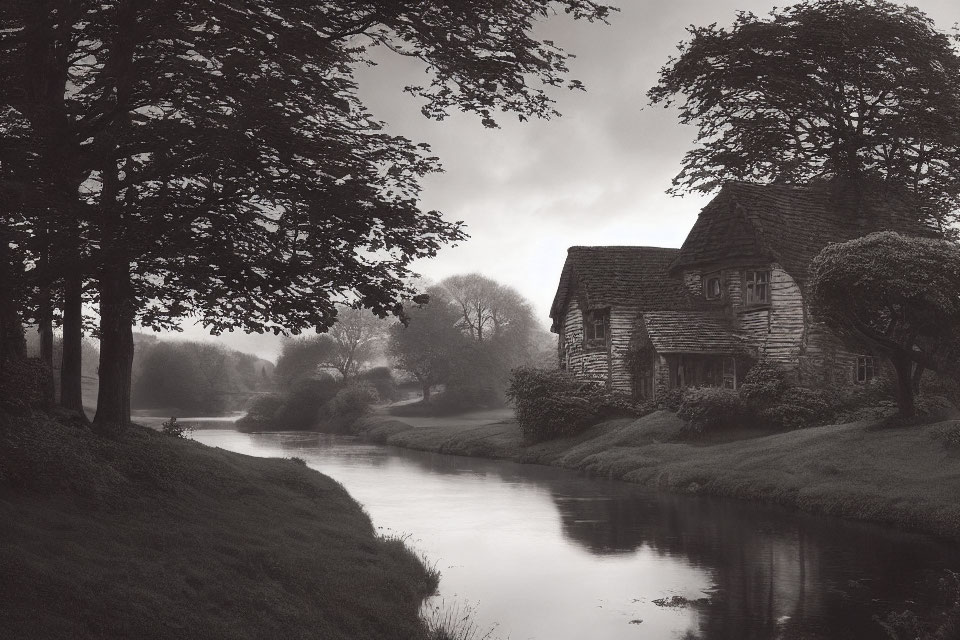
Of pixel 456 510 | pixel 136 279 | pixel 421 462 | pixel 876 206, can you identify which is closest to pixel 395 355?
pixel 421 462

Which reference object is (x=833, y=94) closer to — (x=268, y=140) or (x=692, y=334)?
(x=692, y=334)

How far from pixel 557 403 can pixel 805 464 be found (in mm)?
17604

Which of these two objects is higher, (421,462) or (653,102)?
(653,102)

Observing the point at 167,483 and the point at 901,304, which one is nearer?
the point at 167,483

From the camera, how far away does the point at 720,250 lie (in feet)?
150

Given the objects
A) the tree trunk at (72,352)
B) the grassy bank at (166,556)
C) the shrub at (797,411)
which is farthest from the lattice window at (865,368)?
the tree trunk at (72,352)

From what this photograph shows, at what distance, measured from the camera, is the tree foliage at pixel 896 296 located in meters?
27.0

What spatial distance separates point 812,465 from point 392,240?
59.8 feet

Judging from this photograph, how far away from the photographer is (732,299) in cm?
4519

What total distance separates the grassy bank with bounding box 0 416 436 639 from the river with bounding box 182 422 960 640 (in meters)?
2.14

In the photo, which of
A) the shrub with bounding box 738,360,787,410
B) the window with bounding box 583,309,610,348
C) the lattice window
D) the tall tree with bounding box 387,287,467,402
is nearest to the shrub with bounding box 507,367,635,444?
the window with bounding box 583,309,610,348

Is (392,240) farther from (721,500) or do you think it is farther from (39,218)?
(721,500)

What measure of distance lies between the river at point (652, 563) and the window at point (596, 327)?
1834 centimetres

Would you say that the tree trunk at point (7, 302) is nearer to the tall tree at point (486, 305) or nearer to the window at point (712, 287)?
the window at point (712, 287)
